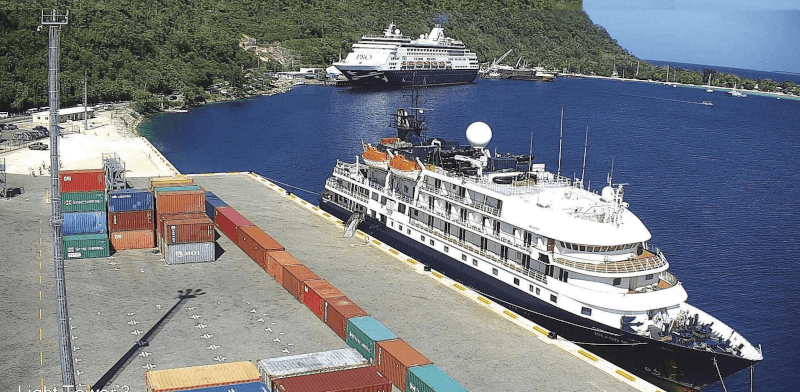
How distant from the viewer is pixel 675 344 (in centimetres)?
3538

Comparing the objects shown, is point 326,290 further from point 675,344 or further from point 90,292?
point 675,344

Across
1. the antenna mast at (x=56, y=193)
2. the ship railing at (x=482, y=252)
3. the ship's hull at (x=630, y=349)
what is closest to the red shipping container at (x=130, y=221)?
the ship railing at (x=482, y=252)

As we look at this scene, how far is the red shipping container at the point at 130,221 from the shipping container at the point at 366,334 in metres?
21.0

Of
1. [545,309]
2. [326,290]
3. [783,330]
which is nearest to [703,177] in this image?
[783,330]

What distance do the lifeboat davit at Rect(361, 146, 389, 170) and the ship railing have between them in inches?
225

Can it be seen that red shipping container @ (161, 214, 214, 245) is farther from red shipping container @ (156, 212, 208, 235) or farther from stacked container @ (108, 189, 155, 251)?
stacked container @ (108, 189, 155, 251)

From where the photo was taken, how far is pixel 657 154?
108 meters

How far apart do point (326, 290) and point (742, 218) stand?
52206 mm

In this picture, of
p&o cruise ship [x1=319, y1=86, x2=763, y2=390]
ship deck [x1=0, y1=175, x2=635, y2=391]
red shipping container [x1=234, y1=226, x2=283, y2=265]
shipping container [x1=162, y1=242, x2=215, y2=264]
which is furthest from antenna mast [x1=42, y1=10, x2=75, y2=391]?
p&o cruise ship [x1=319, y1=86, x2=763, y2=390]

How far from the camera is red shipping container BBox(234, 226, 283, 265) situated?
1879 inches

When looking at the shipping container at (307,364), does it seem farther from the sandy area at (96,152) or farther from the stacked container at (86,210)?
the sandy area at (96,152)

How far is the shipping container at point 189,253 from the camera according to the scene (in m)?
47.2

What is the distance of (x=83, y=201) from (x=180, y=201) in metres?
6.29

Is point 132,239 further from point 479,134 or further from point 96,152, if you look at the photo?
point 96,152
